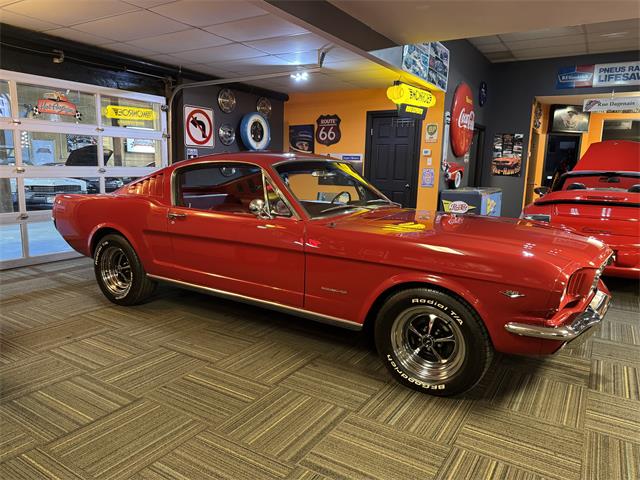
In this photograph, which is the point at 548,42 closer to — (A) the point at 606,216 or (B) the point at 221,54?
(A) the point at 606,216

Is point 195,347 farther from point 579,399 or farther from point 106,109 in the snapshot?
point 106,109

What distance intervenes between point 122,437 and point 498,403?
210 cm

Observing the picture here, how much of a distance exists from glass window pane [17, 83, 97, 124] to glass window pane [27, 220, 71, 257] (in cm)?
146

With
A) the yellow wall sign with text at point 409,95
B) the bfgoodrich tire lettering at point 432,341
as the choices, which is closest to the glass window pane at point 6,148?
the yellow wall sign with text at point 409,95

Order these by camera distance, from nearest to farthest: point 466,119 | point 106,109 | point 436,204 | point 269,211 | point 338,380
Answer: point 338,380, point 269,211, point 106,109, point 436,204, point 466,119

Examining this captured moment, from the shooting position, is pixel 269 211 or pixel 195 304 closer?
pixel 269 211

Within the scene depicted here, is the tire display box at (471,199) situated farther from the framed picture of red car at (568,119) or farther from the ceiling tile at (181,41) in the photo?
the framed picture of red car at (568,119)

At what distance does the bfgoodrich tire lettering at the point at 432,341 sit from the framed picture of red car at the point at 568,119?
1190 cm

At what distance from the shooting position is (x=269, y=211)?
3.09m

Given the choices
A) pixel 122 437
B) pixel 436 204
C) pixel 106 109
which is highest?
pixel 106 109

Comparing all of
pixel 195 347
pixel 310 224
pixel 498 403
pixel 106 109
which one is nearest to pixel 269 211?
pixel 310 224

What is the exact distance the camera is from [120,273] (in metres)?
4.16

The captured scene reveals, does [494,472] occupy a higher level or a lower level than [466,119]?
lower

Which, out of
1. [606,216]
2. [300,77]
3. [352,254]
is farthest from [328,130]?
[352,254]
